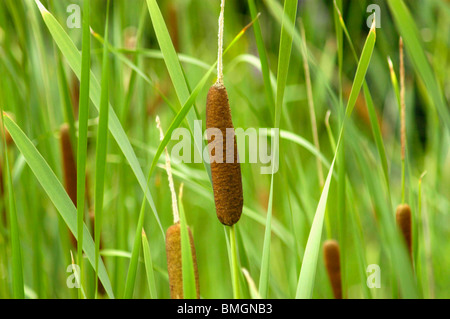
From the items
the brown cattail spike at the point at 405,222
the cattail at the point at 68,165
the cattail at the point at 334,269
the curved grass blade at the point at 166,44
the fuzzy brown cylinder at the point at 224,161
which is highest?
the curved grass blade at the point at 166,44

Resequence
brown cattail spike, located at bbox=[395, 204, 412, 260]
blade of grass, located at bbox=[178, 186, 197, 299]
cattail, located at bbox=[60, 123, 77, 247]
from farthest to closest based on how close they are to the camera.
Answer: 1. cattail, located at bbox=[60, 123, 77, 247]
2. brown cattail spike, located at bbox=[395, 204, 412, 260]
3. blade of grass, located at bbox=[178, 186, 197, 299]

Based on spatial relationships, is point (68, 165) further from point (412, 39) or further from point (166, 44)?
point (412, 39)

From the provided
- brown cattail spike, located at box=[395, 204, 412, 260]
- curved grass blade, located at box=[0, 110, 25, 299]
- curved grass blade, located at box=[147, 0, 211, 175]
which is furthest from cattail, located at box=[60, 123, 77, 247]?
brown cattail spike, located at box=[395, 204, 412, 260]

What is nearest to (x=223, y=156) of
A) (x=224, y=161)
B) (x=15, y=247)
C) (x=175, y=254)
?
(x=224, y=161)

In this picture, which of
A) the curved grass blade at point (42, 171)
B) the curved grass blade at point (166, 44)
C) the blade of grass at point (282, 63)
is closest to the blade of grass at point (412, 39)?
the blade of grass at point (282, 63)

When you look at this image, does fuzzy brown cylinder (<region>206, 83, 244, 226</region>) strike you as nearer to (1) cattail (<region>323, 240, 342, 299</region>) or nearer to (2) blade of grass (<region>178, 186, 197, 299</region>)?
(2) blade of grass (<region>178, 186, 197, 299</region>)

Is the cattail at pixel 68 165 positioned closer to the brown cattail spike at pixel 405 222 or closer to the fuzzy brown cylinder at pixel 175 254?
the fuzzy brown cylinder at pixel 175 254

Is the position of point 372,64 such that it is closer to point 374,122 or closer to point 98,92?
point 374,122
